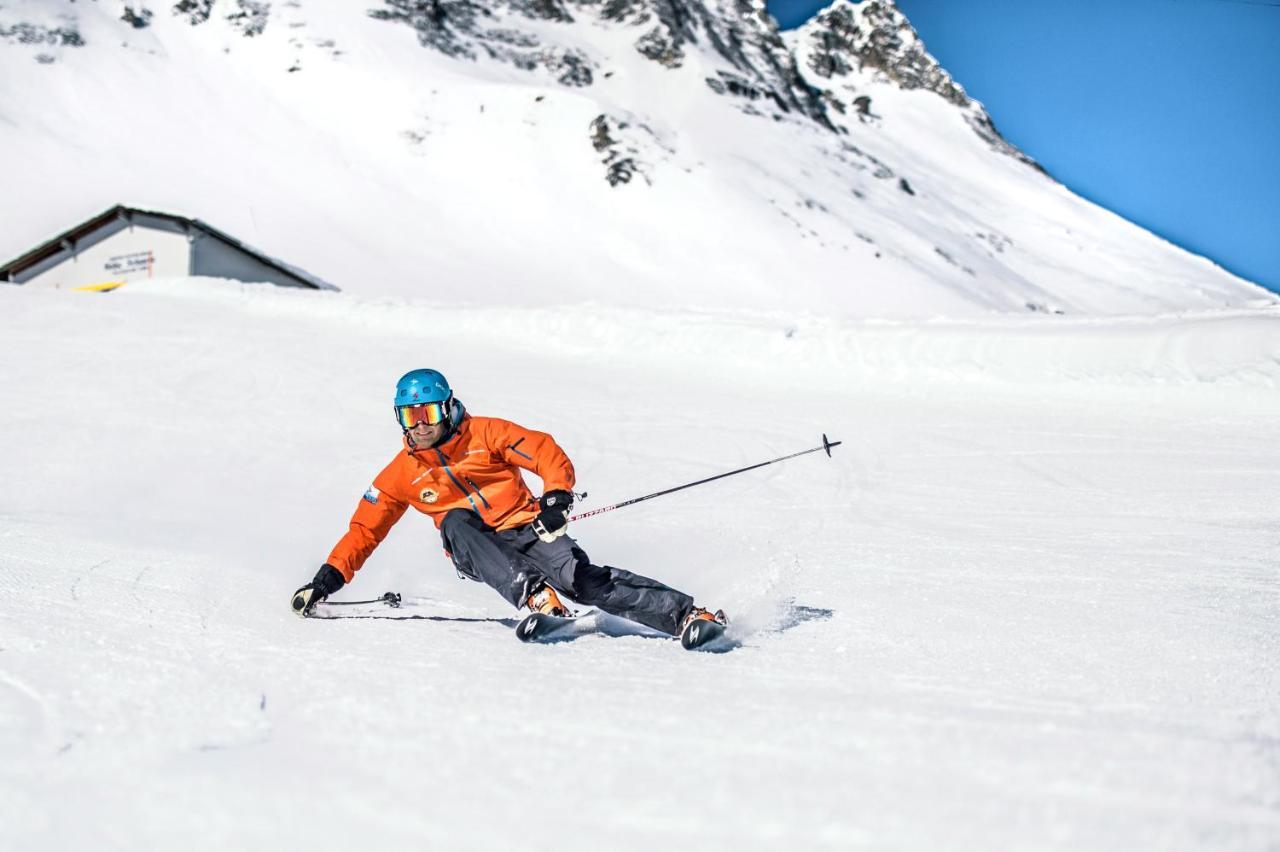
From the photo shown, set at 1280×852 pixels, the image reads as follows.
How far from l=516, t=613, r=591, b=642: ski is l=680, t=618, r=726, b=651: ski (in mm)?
572

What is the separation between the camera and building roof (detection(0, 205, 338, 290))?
101 ft

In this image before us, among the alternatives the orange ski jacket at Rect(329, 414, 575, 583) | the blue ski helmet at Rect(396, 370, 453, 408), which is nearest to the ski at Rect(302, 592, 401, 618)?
the orange ski jacket at Rect(329, 414, 575, 583)

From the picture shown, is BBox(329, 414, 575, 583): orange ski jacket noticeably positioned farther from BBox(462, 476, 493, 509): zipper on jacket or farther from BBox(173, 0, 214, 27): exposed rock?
BBox(173, 0, 214, 27): exposed rock

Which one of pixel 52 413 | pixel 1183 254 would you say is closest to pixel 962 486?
pixel 52 413

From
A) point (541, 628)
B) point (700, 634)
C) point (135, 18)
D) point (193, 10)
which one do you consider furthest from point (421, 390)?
point (193, 10)

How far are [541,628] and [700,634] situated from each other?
2.21ft

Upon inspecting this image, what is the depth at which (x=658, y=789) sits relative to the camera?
6.48 feet

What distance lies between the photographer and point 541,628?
12.8ft

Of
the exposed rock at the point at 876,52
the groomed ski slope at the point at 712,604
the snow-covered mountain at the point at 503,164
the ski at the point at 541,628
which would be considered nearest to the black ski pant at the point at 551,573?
the groomed ski slope at the point at 712,604

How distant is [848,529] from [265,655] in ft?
15.1

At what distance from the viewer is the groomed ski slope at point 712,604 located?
188cm

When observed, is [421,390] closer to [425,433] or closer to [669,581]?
[425,433]

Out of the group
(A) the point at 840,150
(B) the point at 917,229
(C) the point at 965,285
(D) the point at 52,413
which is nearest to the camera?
(D) the point at 52,413

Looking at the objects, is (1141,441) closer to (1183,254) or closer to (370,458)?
(370,458)
